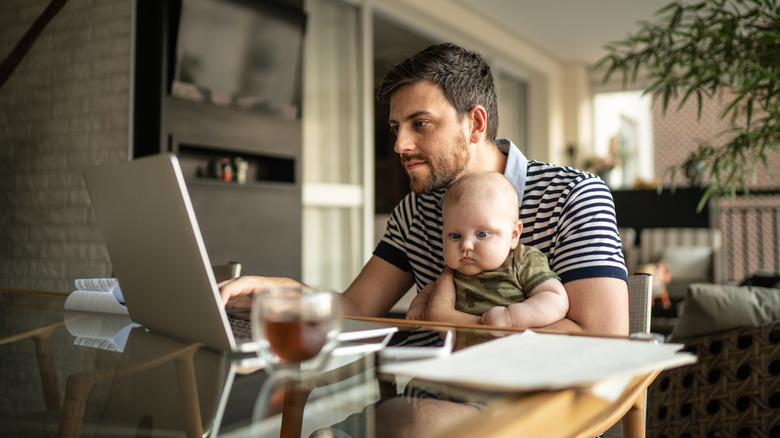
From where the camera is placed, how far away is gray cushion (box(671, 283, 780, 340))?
67.4 inches

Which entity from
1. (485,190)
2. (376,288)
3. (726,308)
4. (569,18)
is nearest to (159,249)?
(485,190)

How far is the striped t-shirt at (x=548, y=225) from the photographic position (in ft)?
3.96

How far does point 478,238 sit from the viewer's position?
1239mm

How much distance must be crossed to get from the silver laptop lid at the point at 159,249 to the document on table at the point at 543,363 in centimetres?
27

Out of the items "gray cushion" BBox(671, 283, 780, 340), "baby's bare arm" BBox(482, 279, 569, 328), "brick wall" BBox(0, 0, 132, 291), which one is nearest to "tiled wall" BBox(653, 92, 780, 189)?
"gray cushion" BBox(671, 283, 780, 340)

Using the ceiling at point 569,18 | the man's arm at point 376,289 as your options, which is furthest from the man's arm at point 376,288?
Result: the ceiling at point 569,18

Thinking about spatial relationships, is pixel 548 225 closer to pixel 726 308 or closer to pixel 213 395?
pixel 726 308

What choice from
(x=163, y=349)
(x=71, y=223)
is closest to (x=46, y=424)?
(x=163, y=349)

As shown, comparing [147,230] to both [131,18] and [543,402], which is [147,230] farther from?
[131,18]

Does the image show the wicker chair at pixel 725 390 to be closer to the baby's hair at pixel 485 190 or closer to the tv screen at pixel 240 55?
the baby's hair at pixel 485 190

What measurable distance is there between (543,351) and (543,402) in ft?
0.46

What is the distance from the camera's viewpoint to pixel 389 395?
2.04 feet

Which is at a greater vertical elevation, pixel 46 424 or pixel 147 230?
pixel 147 230

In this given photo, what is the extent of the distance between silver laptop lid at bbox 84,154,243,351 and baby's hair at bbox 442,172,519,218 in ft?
1.99
